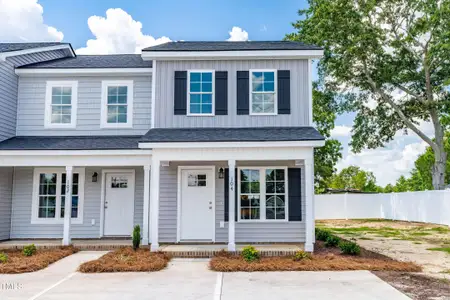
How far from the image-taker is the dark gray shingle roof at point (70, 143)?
11.0 m

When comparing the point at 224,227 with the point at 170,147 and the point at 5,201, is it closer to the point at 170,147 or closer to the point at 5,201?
the point at 170,147

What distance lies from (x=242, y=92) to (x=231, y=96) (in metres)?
0.32

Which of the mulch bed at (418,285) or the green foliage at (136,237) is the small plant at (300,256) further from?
A: the green foliage at (136,237)

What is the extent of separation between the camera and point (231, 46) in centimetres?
1221

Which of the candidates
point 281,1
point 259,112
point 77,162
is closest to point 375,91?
point 281,1

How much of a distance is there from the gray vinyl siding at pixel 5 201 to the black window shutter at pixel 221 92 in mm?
6305

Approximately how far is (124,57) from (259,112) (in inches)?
212

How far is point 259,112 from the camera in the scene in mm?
11523

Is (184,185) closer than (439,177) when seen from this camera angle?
Yes

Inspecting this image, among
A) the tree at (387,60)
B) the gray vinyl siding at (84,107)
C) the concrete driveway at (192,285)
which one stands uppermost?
the tree at (387,60)

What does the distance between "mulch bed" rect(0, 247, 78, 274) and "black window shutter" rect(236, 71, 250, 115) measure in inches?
224

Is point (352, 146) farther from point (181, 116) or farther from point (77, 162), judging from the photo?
point (77, 162)

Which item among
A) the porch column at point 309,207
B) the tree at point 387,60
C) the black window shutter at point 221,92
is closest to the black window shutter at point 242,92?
the black window shutter at point 221,92

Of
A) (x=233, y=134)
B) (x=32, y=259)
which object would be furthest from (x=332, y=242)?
(x=32, y=259)
